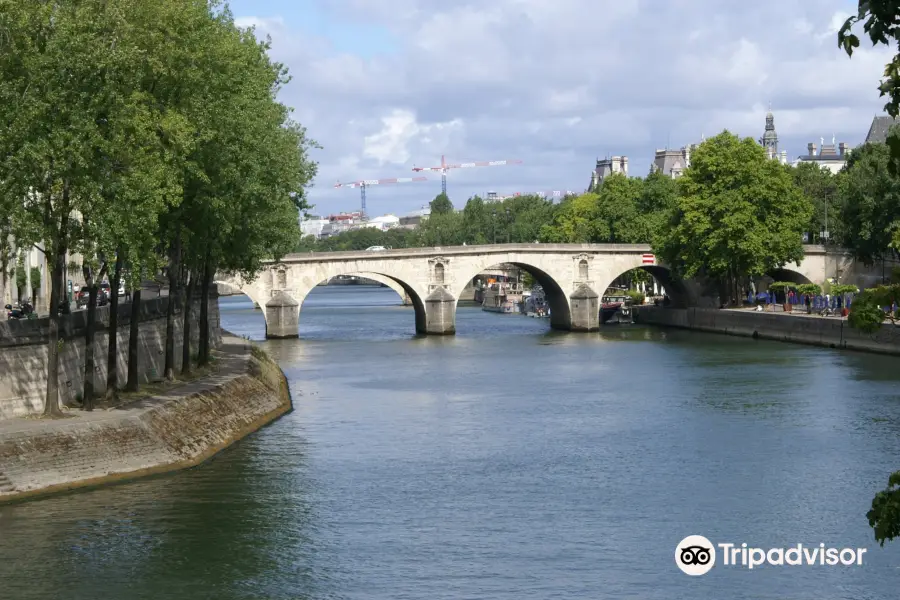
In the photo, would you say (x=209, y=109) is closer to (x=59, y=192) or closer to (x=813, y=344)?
(x=59, y=192)

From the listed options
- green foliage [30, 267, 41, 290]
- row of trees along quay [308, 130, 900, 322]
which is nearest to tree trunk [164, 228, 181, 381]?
green foliage [30, 267, 41, 290]

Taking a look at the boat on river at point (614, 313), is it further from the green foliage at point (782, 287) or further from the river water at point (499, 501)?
the river water at point (499, 501)

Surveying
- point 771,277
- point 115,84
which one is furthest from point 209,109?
point 771,277

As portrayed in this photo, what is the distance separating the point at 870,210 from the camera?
88125 mm

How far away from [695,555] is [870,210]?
65.0 metres

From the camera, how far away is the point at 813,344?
7788 cm

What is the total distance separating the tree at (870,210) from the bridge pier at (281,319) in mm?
36648

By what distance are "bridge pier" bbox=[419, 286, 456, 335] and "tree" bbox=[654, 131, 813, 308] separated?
16.1 metres

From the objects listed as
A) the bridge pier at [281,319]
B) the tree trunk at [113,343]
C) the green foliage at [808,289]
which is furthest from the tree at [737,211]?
the tree trunk at [113,343]

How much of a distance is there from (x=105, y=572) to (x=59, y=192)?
10.9 m

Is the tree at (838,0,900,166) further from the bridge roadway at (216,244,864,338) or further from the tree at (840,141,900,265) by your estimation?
the bridge roadway at (216,244,864,338)

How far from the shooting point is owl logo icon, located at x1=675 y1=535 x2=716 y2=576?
2684 cm

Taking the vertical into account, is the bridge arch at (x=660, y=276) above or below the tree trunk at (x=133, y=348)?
above

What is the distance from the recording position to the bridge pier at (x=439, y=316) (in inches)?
3738
